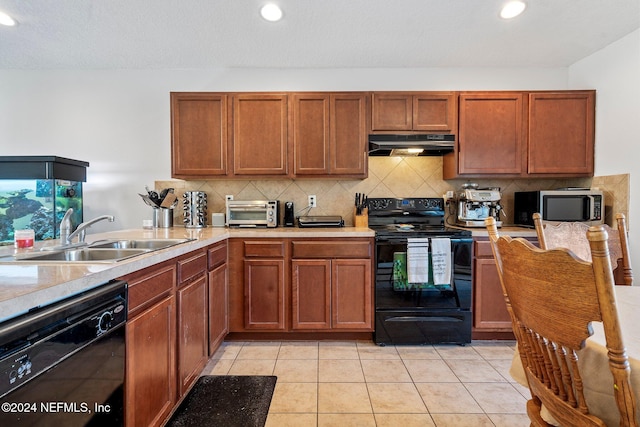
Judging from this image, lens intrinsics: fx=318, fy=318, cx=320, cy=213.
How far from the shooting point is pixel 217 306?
7.64ft

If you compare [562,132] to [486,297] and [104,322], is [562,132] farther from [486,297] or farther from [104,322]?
[104,322]

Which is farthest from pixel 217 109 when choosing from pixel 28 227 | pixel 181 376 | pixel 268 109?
pixel 181 376

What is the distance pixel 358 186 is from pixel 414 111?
2.82 ft

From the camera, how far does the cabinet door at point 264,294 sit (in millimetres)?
2572

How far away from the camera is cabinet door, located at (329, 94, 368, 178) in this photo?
111 inches

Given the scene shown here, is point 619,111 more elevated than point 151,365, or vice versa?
point 619,111

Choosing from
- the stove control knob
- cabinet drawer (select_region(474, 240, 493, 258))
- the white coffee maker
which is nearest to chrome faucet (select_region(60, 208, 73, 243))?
the stove control knob

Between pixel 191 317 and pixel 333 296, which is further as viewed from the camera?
pixel 333 296

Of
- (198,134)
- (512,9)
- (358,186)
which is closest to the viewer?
(512,9)

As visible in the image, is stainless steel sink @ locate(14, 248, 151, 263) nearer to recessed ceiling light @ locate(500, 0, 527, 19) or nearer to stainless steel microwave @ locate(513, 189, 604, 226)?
recessed ceiling light @ locate(500, 0, 527, 19)

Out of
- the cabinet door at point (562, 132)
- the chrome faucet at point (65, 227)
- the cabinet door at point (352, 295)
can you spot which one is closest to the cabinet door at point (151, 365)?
the chrome faucet at point (65, 227)

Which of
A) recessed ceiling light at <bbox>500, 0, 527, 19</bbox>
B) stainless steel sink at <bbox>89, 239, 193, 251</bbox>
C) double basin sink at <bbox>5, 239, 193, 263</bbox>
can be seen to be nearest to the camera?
double basin sink at <bbox>5, 239, 193, 263</bbox>

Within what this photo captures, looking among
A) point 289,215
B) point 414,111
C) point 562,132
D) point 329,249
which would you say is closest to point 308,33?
point 414,111

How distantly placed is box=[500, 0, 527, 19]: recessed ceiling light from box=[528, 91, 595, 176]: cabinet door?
0.88 m
